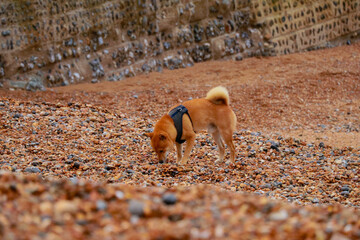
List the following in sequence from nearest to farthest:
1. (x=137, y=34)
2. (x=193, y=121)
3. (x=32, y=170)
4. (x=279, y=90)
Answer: (x=32, y=170) < (x=193, y=121) < (x=279, y=90) < (x=137, y=34)

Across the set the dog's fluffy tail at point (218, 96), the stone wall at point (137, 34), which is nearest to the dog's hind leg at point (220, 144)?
the dog's fluffy tail at point (218, 96)

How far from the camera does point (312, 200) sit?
5.73 meters

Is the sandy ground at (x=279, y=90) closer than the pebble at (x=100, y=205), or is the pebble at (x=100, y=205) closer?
the pebble at (x=100, y=205)

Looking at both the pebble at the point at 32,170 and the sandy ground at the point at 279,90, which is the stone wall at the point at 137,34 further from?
the pebble at the point at 32,170

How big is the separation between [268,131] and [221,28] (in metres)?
7.89

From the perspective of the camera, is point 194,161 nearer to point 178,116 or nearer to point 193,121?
point 193,121

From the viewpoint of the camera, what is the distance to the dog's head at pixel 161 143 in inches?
261

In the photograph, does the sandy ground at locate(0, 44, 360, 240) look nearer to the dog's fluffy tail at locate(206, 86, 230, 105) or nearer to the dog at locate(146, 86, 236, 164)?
the dog at locate(146, 86, 236, 164)

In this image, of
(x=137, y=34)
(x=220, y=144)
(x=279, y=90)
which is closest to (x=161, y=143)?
(x=220, y=144)

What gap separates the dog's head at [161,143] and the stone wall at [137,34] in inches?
316

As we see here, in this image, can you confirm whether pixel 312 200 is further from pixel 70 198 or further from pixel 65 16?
pixel 65 16

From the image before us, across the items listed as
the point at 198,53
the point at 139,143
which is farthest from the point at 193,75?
the point at 139,143

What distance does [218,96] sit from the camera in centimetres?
702

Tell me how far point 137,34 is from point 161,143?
32.6 feet
